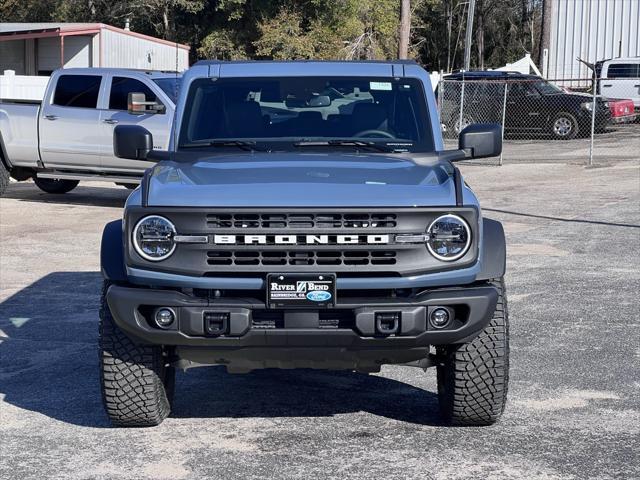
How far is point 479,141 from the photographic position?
6613 millimetres

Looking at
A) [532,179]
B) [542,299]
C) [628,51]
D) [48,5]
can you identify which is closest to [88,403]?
[542,299]

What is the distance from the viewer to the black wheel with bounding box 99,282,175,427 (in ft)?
19.2

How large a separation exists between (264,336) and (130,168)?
11578 mm

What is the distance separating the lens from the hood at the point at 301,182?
551 centimetres

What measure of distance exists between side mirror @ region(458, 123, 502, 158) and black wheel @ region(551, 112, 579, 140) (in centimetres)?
2437

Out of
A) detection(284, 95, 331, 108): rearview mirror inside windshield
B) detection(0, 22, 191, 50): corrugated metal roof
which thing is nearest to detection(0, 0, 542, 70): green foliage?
detection(0, 22, 191, 50): corrugated metal roof

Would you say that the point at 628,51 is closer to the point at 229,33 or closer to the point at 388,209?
the point at 229,33

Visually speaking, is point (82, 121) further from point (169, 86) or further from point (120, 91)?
point (169, 86)

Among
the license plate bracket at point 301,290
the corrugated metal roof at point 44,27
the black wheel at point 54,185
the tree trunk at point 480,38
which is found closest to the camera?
the license plate bracket at point 301,290

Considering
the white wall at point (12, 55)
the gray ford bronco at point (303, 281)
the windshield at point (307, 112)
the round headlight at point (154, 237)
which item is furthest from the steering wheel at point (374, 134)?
the white wall at point (12, 55)

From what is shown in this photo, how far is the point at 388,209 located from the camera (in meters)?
5.44

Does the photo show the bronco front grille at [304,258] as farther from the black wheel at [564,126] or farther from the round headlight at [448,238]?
the black wheel at [564,126]

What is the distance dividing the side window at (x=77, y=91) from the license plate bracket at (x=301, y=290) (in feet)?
40.0

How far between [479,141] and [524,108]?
24496mm
